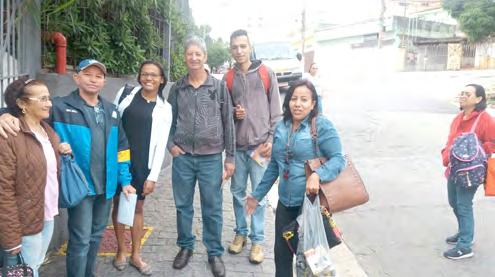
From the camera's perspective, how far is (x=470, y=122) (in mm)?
4598

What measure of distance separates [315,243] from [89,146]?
1.60 metres

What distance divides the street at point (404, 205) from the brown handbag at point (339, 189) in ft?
5.27

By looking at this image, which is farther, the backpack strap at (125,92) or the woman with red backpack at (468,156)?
the woman with red backpack at (468,156)

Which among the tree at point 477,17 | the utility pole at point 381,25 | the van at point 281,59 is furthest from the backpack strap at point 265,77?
the utility pole at point 381,25

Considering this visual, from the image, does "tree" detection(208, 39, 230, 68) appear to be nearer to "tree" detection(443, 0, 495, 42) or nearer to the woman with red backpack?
"tree" detection(443, 0, 495, 42)

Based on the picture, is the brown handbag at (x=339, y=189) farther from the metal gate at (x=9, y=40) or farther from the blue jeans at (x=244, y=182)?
the metal gate at (x=9, y=40)

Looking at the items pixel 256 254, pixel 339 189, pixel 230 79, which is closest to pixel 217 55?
pixel 230 79

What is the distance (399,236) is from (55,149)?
12.5 feet

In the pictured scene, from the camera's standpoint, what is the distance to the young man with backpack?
4.03 meters

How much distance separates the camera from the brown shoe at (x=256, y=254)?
4.11 meters

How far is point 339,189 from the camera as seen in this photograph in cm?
A: 303

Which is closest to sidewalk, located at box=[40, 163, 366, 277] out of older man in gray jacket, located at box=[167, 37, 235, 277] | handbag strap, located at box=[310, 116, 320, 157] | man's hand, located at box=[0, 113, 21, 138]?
older man in gray jacket, located at box=[167, 37, 235, 277]

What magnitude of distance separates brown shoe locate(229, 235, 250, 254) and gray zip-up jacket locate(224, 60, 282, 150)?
2.89 feet

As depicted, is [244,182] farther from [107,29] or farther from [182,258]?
[107,29]
